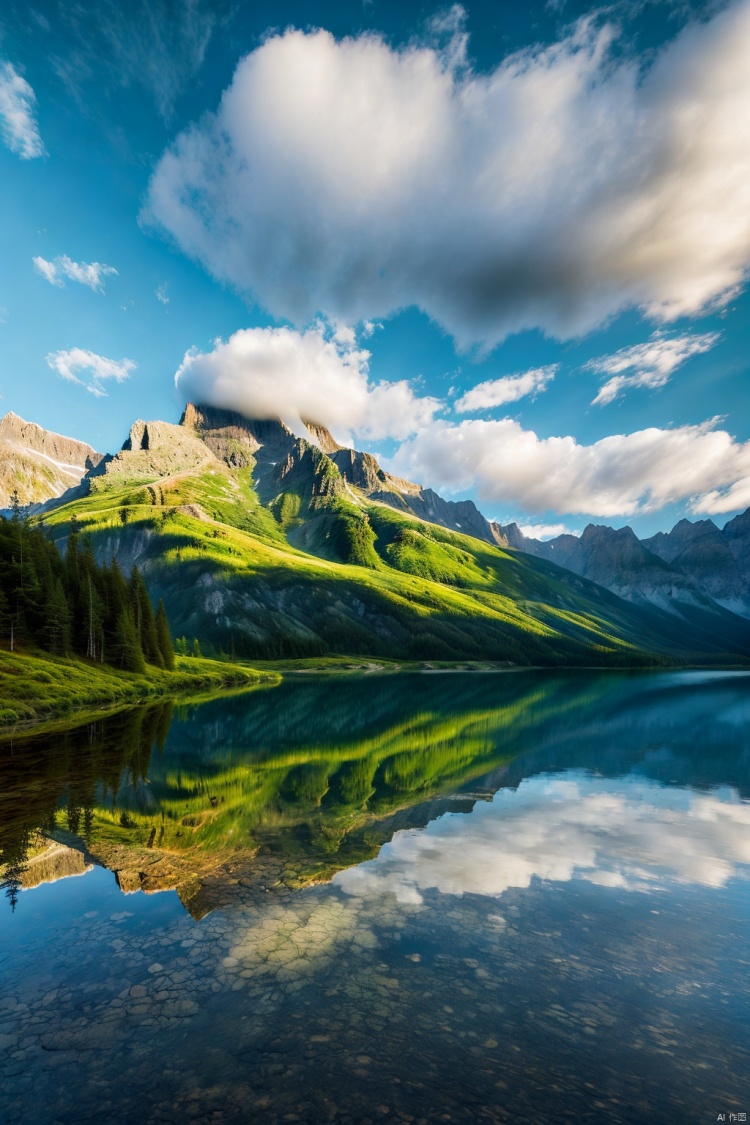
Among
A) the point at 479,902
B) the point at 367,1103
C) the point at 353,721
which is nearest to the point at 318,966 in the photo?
the point at 367,1103

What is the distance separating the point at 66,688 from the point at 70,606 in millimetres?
29363

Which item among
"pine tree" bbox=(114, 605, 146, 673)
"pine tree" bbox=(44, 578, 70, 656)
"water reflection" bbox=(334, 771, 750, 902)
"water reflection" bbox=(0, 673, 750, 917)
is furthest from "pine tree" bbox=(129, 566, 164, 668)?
"water reflection" bbox=(334, 771, 750, 902)

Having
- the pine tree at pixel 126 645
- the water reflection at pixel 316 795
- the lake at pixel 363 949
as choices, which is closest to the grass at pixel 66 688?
the pine tree at pixel 126 645

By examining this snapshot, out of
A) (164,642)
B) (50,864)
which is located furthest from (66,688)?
(164,642)

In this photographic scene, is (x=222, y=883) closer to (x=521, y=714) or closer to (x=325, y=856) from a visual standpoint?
(x=325, y=856)

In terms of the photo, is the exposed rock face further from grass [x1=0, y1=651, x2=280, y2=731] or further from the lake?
grass [x1=0, y1=651, x2=280, y2=731]

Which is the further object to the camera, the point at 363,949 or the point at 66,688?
the point at 66,688

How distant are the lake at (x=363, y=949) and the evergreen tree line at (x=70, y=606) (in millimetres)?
50595

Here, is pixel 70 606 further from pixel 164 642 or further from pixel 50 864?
pixel 50 864

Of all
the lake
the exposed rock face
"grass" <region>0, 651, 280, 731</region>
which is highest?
"grass" <region>0, 651, 280, 731</region>

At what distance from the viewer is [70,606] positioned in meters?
91.5

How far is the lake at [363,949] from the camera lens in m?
10.2

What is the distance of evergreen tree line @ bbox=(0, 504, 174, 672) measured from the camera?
79.8 m

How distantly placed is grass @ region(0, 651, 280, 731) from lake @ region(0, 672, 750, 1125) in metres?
20.5
